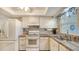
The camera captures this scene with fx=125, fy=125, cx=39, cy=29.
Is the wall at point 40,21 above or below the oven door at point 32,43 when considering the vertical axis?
above

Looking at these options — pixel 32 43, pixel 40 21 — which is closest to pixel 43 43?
pixel 32 43

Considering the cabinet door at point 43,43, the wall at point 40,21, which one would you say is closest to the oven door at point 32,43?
the cabinet door at point 43,43

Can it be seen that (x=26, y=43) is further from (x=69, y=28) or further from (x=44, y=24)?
(x=69, y=28)

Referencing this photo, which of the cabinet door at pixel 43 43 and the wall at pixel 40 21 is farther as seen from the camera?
the wall at pixel 40 21

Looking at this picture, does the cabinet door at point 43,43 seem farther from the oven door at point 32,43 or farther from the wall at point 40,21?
the wall at point 40,21

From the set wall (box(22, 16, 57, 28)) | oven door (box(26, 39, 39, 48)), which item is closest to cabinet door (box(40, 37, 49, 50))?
oven door (box(26, 39, 39, 48))

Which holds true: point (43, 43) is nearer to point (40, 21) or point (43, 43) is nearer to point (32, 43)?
point (32, 43)

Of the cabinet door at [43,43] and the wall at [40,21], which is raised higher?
the wall at [40,21]
